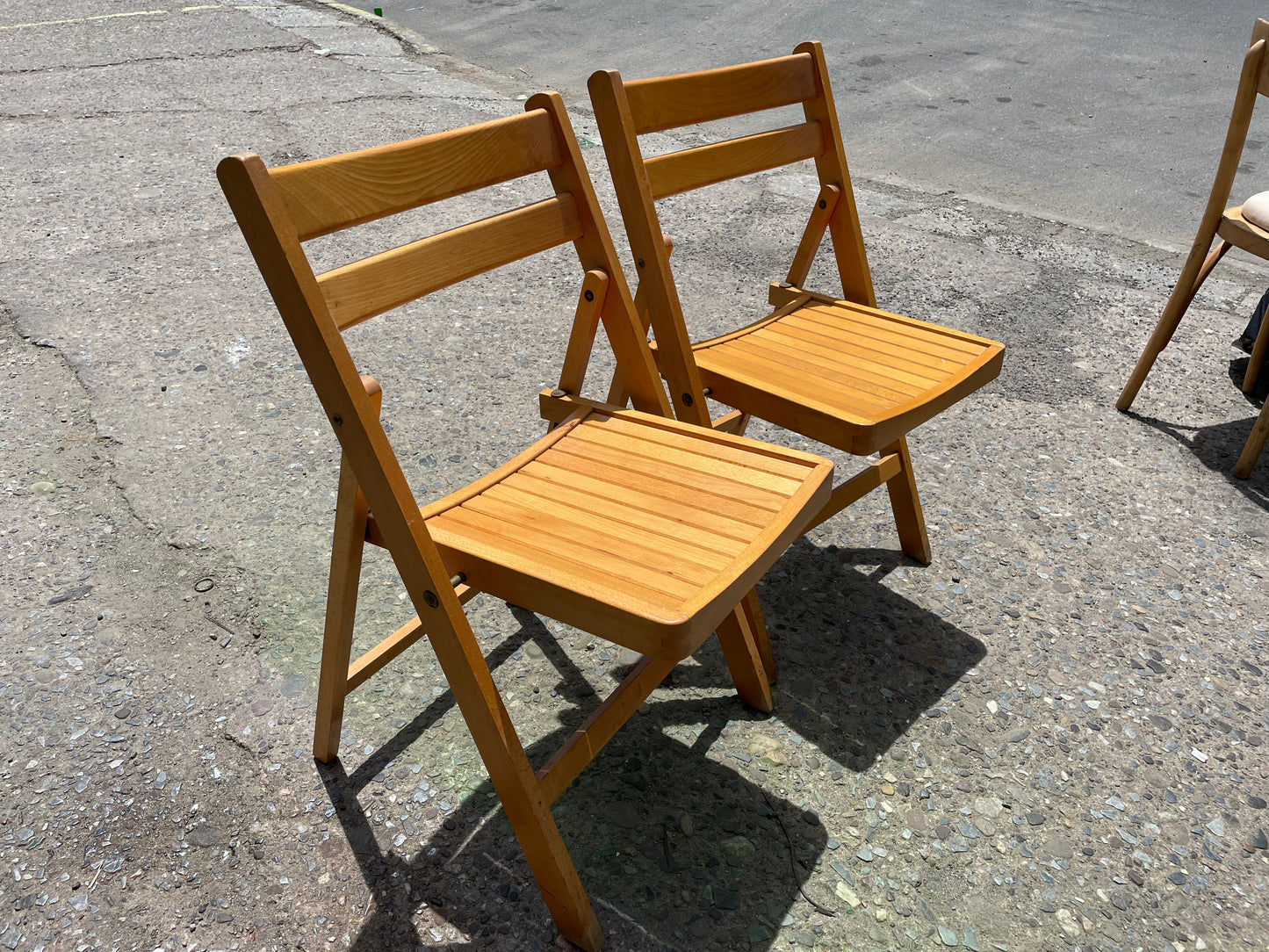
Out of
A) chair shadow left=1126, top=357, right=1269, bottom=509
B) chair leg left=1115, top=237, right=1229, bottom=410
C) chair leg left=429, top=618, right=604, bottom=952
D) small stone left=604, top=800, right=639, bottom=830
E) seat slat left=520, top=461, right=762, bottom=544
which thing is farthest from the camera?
chair leg left=1115, top=237, right=1229, bottom=410

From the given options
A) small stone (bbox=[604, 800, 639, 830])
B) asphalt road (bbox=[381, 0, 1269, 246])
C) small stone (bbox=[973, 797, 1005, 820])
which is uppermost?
asphalt road (bbox=[381, 0, 1269, 246])

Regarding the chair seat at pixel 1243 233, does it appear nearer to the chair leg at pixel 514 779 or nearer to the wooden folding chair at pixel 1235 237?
the wooden folding chair at pixel 1235 237

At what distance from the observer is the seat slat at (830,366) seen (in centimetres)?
206

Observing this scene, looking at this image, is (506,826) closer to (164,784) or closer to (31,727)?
(164,784)

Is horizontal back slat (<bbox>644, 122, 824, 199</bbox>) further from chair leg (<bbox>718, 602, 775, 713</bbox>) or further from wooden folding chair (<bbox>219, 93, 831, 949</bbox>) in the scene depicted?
chair leg (<bbox>718, 602, 775, 713</bbox>)

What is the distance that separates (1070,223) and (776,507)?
3.79m

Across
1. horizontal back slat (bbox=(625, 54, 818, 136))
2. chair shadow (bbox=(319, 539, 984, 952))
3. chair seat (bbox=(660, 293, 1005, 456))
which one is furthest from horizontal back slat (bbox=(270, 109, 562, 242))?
chair shadow (bbox=(319, 539, 984, 952))

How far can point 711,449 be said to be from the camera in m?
1.84

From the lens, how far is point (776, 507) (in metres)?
1.65

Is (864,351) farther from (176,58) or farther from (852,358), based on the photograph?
(176,58)

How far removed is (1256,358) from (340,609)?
3.03 metres

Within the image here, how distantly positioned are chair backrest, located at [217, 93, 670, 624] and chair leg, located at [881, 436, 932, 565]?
2.87 ft

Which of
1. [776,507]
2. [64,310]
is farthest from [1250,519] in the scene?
[64,310]

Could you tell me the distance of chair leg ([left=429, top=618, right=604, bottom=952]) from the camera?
1490mm
